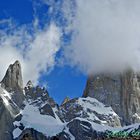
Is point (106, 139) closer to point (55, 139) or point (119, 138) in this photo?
point (119, 138)

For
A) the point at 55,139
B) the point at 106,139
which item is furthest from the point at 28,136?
the point at 106,139

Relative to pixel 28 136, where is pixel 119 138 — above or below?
above

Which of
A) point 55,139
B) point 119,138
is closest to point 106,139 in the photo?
point 119,138

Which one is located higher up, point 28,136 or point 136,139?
point 136,139

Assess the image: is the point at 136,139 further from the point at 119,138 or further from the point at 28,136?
the point at 28,136

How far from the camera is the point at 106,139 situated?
246 ft

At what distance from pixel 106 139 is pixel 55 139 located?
2366 centimetres

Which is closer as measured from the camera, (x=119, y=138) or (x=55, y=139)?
(x=55, y=139)

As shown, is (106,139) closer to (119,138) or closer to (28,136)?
(119,138)

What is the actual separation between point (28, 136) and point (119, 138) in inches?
958

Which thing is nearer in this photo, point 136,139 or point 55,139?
point 55,139

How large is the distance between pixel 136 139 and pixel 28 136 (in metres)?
24.4

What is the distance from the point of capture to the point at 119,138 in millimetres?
74500

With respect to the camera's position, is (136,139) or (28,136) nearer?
(28,136)
